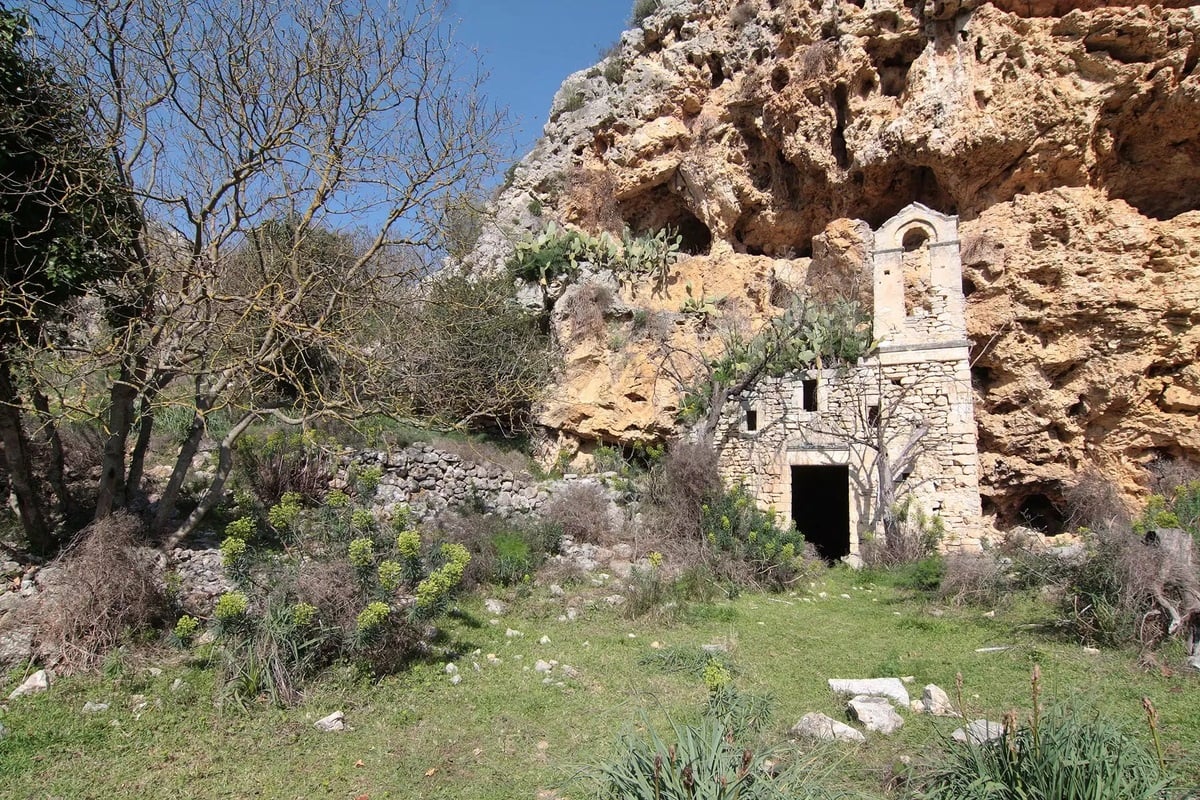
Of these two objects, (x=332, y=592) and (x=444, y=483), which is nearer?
(x=332, y=592)

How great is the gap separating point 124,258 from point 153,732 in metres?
4.88

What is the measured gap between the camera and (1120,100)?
11039mm

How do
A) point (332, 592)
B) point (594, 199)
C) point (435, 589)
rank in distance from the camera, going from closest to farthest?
point (332, 592)
point (435, 589)
point (594, 199)

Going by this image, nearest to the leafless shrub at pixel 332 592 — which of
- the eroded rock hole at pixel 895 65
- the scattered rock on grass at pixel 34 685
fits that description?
the scattered rock on grass at pixel 34 685

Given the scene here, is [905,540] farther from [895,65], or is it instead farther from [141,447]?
[141,447]

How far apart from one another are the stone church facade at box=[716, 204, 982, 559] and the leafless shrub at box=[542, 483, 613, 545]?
9.09 ft

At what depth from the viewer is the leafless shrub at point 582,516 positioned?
32.9 feet

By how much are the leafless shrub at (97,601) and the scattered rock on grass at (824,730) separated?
5.25 meters

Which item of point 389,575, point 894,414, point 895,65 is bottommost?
point 389,575

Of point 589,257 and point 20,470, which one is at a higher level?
point 589,257

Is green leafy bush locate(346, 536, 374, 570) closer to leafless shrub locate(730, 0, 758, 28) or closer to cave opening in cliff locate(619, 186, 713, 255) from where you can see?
cave opening in cliff locate(619, 186, 713, 255)

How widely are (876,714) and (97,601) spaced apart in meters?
5.95

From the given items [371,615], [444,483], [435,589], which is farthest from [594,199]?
[371,615]

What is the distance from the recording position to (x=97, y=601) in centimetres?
520
